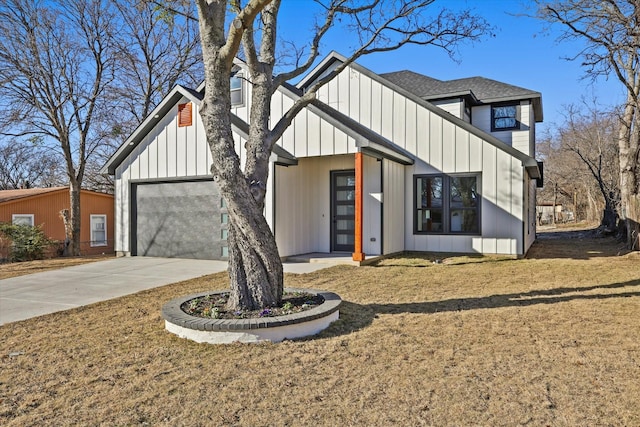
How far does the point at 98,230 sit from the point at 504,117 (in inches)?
757

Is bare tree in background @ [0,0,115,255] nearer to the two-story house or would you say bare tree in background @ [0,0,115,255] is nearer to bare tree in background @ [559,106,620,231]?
the two-story house

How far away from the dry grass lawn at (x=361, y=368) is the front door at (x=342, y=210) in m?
5.40

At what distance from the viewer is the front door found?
12227mm

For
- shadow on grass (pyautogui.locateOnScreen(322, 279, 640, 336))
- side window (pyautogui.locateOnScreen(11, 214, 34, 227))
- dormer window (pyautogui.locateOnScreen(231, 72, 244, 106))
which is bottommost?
shadow on grass (pyautogui.locateOnScreen(322, 279, 640, 336))

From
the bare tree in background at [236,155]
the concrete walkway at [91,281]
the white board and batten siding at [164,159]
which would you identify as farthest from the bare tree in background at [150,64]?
the bare tree in background at [236,155]

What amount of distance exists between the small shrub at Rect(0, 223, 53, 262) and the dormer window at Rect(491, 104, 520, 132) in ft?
48.8

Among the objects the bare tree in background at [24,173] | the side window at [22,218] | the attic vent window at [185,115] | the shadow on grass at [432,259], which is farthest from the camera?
the bare tree in background at [24,173]

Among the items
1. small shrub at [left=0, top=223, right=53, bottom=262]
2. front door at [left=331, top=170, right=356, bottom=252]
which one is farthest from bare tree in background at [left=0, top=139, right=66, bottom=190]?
front door at [left=331, top=170, right=356, bottom=252]

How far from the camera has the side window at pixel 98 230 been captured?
2203 cm

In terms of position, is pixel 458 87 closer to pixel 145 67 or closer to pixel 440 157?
pixel 440 157

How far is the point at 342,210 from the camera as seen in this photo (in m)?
12.3

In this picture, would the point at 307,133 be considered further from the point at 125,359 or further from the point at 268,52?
the point at 125,359

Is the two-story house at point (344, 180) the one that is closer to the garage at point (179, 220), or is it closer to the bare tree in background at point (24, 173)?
the garage at point (179, 220)

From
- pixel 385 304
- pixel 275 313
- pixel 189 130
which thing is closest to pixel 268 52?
pixel 275 313
